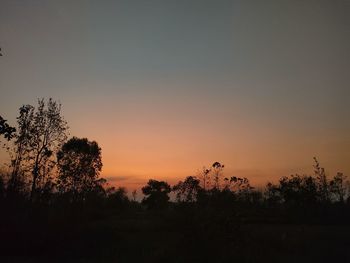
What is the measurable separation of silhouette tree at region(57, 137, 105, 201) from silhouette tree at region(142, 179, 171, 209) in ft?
111

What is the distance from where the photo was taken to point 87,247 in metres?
19.6

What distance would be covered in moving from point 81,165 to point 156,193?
4176 cm

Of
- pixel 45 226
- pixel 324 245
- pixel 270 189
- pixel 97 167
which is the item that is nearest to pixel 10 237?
pixel 45 226

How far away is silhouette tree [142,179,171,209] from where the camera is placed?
285ft

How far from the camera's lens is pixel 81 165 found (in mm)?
50094

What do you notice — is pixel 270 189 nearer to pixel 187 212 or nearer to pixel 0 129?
pixel 187 212

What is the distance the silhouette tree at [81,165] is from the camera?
152 feet

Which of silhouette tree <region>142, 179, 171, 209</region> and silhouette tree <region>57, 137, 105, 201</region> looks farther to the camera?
silhouette tree <region>142, 179, 171, 209</region>

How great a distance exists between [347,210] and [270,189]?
30347 mm

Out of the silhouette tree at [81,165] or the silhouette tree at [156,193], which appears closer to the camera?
the silhouette tree at [81,165]

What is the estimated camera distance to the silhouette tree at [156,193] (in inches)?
3425

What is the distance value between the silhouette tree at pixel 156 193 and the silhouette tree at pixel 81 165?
33691mm

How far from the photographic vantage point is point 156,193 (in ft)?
294

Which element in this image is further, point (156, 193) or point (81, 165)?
point (156, 193)
